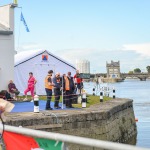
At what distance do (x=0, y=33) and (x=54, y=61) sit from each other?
→ 712 cm

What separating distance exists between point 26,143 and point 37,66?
24.8 metres

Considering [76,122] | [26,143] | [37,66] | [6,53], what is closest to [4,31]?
[6,53]

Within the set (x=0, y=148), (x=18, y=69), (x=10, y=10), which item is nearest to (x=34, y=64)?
(x=18, y=69)

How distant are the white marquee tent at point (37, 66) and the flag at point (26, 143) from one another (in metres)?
23.6

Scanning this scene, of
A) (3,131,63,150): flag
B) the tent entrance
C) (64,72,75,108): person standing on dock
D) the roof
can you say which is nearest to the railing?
(3,131,63,150): flag

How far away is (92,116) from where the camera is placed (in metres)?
14.3

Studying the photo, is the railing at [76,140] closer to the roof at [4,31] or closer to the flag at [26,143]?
the flag at [26,143]

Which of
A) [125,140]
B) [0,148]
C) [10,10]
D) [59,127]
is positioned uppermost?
[10,10]

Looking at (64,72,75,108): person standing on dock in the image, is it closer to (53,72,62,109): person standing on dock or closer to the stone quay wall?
(53,72,62,109): person standing on dock

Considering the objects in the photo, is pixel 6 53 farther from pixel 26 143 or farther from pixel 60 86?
pixel 26 143

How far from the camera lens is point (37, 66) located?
1133 inches

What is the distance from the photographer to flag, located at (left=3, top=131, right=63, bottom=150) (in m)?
3.87

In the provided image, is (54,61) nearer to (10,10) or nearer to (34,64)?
(34,64)

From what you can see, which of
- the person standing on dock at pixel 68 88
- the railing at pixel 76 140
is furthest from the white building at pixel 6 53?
the railing at pixel 76 140
